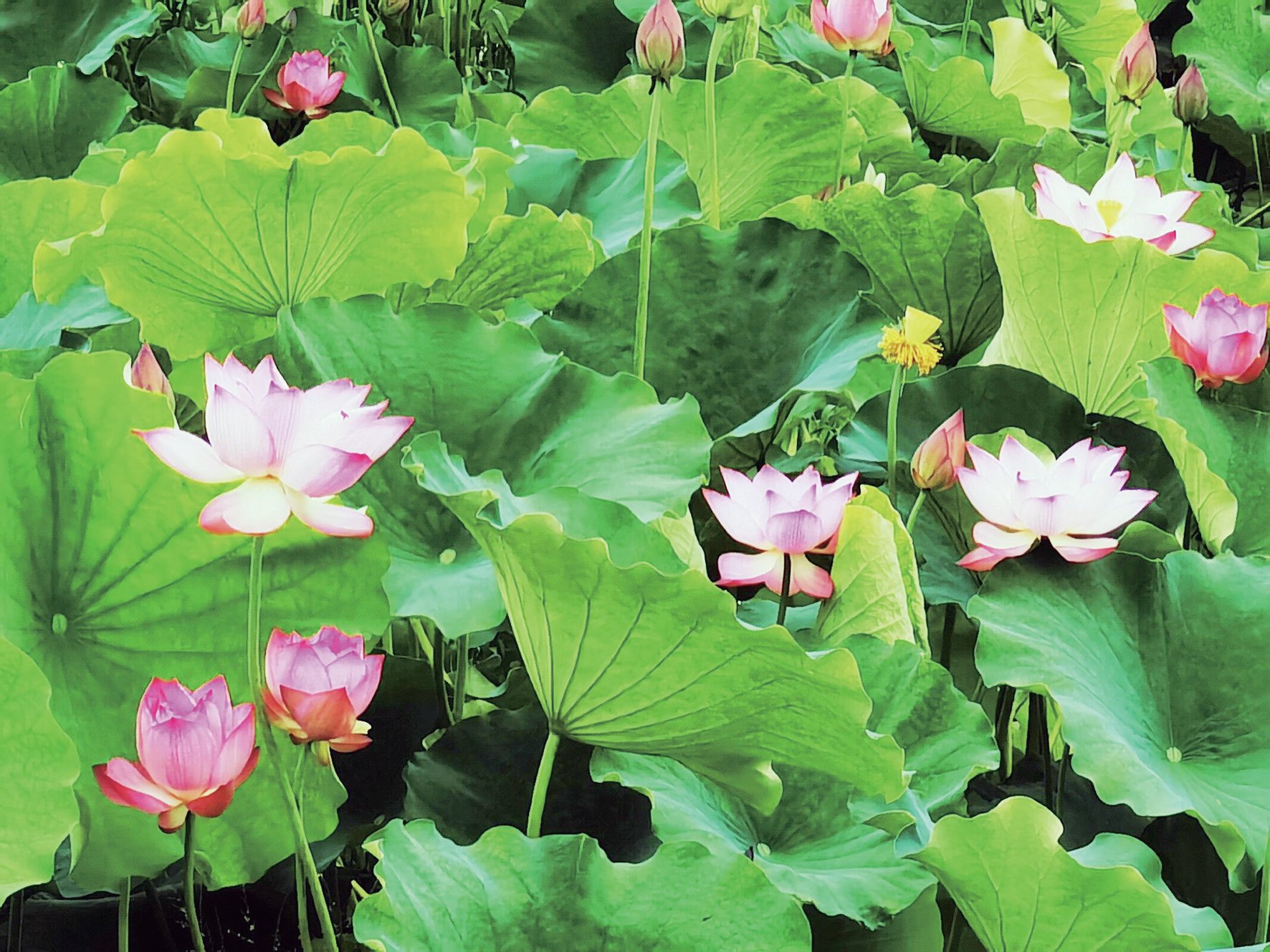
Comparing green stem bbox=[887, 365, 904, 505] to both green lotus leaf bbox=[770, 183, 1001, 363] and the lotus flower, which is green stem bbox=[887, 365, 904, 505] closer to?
green lotus leaf bbox=[770, 183, 1001, 363]

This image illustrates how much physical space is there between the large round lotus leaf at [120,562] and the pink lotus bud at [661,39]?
435 millimetres

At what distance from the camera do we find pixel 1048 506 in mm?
684

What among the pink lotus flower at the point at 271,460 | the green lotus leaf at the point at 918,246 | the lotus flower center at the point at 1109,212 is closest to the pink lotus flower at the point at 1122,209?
the lotus flower center at the point at 1109,212

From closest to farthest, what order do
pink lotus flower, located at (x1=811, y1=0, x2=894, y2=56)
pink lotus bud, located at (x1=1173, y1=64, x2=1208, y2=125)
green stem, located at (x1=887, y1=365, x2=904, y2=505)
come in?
green stem, located at (x1=887, y1=365, x2=904, y2=505), pink lotus flower, located at (x1=811, y1=0, x2=894, y2=56), pink lotus bud, located at (x1=1173, y1=64, x2=1208, y2=125)

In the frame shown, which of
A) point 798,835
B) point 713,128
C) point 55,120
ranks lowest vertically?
point 55,120

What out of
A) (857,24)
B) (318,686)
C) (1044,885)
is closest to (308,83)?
A: (857,24)

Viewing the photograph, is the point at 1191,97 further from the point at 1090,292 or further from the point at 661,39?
the point at 661,39

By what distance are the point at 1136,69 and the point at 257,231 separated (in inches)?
31.2

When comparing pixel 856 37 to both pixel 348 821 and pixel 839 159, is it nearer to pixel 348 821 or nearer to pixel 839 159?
pixel 839 159

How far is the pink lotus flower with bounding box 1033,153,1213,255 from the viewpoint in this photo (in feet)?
2.97

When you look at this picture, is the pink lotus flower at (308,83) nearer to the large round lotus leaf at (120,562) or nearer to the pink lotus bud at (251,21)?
the pink lotus bud at (251,21)

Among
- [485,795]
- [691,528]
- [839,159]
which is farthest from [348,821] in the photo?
[839,159]

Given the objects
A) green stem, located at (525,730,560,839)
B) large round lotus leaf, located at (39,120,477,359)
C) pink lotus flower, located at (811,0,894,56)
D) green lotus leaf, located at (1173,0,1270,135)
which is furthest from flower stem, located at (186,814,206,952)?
green lotus leaf, located at (1173,0,1270,135)

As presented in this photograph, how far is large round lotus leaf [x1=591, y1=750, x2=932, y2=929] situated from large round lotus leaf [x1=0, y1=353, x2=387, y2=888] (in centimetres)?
15
